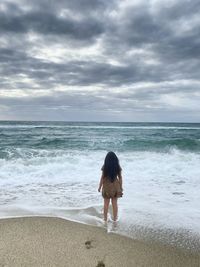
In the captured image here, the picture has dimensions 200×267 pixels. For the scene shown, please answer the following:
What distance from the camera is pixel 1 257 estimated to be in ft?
13.4

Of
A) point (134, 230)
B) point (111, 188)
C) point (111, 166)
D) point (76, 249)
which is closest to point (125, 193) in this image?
point (111, 188)

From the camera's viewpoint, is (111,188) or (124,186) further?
(124,186)

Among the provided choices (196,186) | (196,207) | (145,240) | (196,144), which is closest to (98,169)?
(196,186)

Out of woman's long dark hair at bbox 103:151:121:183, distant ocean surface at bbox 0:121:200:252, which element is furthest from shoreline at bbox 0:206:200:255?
woman's long dark hair at bbox 103:151:121:183

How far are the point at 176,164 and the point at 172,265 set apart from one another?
Answer: 916 cm

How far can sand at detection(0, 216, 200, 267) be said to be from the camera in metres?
4.02

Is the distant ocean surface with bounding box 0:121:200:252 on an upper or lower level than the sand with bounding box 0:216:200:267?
A: lower

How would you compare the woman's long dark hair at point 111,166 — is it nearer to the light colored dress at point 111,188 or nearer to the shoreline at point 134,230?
the light colored dress at point 111,188

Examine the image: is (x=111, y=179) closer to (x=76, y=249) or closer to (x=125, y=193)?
(x=76, y=249)

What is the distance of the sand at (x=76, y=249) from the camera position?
402 cm

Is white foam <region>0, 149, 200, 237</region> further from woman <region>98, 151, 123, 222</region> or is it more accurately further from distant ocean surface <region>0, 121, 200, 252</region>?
woman <region>98, 151, 123, 222</region>

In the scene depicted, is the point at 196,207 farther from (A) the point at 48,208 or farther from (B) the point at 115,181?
(A) the point at 48,208

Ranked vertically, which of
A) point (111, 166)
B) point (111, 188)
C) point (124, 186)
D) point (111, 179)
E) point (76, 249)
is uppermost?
point (111, 166)

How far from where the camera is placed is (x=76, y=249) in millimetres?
4375
